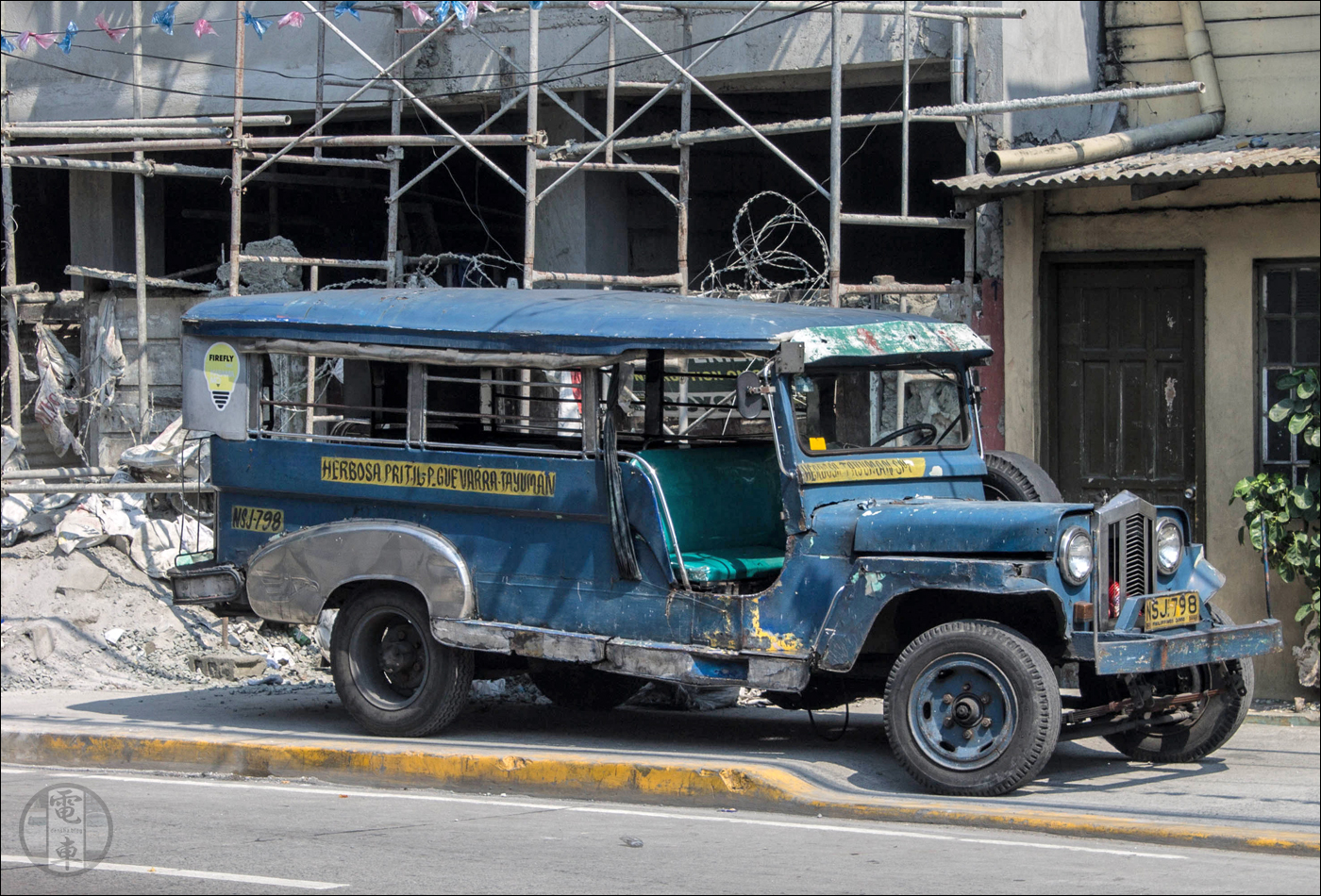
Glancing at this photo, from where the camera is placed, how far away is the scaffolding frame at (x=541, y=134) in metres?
11.4

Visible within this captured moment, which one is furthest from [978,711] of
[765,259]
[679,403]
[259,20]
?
[259,20]

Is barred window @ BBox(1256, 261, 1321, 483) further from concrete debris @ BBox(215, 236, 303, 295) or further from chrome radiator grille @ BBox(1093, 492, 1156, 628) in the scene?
concrete debris @ BBox(215, 236, 303, 295)

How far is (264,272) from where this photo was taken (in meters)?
14.3

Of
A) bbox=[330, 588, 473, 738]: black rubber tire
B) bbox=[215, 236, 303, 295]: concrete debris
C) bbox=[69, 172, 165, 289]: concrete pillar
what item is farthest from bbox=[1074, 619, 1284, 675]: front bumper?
bbox=[69, 172, 165, 289]: concrete pillar

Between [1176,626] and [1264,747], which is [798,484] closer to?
A: [1176,626]

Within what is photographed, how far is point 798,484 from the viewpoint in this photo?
777 centimetres

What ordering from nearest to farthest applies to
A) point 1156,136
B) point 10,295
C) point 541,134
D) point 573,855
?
point 573,855 < point 1156,136 < point 541,134 < point 10,295

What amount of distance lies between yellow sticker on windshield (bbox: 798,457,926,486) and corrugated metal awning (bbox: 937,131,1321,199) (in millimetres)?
3122

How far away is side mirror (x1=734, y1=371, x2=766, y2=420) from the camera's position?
7.74m

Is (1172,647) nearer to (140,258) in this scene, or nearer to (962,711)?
(962,711)

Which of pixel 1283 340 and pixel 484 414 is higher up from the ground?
pixel 1283 340

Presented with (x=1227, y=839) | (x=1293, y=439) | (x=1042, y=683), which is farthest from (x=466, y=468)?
(x=1293, y=439)

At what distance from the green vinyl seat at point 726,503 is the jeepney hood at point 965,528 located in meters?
0.77

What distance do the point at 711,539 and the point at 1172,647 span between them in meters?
2.40
